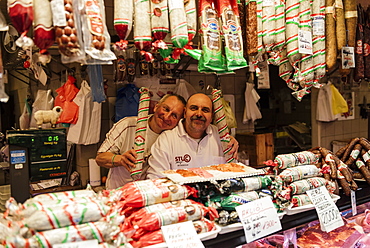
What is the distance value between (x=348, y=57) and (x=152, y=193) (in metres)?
1.72

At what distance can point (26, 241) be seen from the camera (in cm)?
108

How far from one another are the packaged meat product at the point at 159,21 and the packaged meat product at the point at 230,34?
42 centimetres

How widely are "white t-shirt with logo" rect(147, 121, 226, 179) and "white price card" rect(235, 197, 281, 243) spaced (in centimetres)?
112

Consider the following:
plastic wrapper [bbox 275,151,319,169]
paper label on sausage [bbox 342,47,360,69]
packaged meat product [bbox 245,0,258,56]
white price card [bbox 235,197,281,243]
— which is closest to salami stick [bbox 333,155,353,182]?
plastic wrapper [bbox 275,151,319,169]

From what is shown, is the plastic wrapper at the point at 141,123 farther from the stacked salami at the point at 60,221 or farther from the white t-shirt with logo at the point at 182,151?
the stacked salami at the point at 60,221

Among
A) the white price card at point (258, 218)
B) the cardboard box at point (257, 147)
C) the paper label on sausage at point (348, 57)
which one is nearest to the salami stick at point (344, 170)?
the paper label on sausage at point (348, 57)

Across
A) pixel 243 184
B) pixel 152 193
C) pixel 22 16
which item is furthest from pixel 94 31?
pixel 243 184

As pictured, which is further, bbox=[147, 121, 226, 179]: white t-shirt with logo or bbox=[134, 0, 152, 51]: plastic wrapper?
bbox=[147, 121, 226, 179]: white t-shirt with logo

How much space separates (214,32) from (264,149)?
322 cm

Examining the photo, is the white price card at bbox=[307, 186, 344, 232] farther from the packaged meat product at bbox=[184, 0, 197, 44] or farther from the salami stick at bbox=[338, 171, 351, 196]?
the packaged meat product at bbox=[184, 0, 197, 44]

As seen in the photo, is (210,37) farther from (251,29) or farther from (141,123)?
(141,123)

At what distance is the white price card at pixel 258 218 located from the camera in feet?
4.99

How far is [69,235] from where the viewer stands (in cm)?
114

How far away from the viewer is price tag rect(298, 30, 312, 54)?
84.2 inches
